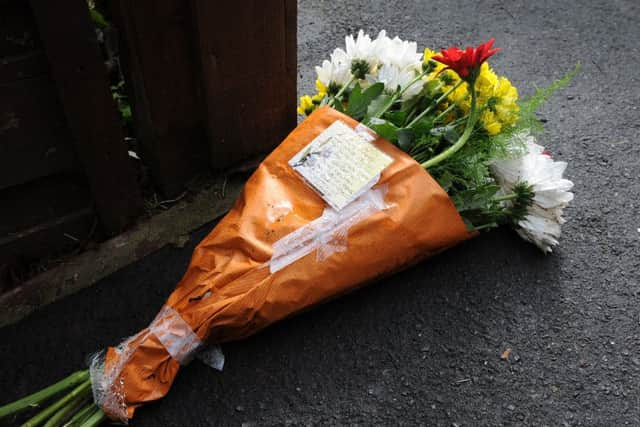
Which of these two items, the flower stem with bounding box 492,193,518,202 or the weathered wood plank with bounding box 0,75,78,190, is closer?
the weathered wood plank with bounding box 0,75,78,190

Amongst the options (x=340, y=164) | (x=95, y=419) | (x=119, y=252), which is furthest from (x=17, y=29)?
(x=95, y=419)

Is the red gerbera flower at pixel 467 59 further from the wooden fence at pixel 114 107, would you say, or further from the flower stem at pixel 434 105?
the wooden fence at pixel 114 107

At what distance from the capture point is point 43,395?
1.53m

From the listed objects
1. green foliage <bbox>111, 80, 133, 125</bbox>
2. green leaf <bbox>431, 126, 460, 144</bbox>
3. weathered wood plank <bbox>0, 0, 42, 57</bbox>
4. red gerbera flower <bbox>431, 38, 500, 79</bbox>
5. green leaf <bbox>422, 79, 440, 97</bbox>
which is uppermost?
weathered wood plank <bbox>0, 0, 42, 57</bbox>

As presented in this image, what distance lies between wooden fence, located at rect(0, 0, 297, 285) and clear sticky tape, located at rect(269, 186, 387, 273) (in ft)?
1.84

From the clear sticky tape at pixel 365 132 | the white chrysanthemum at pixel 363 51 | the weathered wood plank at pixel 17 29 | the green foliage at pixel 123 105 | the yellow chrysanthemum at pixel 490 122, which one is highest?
the weathered wood plank at pixel 17 29

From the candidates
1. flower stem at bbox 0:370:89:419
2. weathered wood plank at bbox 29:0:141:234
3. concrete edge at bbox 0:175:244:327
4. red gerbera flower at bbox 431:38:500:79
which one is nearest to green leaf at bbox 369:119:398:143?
red gerbera flower at bbox 431:38:500:79

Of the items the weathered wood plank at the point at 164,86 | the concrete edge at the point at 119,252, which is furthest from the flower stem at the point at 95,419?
the weathered wood plank at the point at 164,86

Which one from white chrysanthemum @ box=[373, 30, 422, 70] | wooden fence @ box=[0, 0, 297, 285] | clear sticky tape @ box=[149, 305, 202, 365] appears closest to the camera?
wooden fence @ box=[0, 0, 297, 285]

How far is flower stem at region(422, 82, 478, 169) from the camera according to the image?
5.76 ft

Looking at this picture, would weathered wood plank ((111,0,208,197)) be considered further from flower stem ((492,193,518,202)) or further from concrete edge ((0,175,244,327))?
flower stem ((492,193,518,202))

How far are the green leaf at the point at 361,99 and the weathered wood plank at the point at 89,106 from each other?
0.76m

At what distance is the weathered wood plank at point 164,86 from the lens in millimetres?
1614

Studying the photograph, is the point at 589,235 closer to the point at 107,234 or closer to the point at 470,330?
the point at 470,330
